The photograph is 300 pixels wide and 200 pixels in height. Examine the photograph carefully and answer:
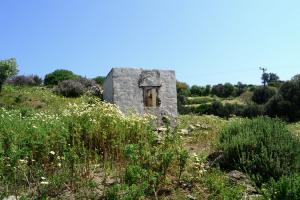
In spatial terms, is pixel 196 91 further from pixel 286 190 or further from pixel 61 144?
pixel 286 190

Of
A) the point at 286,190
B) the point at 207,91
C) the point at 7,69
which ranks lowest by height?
the point at 286,190

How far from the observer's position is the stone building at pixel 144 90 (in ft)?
41.2

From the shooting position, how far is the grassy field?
6.11m

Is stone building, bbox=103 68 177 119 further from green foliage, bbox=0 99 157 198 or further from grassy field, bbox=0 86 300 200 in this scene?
grassy field, bbox=0 86 300 200

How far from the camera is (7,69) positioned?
832 inches

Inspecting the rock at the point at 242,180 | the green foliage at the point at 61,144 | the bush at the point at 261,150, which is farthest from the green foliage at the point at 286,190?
the green foliage at the point at 61,144

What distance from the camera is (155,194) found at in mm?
5918

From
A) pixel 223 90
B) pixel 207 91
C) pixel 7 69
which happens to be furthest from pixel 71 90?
pixel 207 91

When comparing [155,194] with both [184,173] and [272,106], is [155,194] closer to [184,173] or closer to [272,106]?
[184,173]

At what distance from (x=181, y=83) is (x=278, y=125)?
34.5 metres

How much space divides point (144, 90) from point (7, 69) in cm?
1024

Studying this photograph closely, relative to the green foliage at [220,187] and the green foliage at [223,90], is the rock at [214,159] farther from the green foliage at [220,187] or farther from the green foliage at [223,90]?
the green foliage at [223,90]

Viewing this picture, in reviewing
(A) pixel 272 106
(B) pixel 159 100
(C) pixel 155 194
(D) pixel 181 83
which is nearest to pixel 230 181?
(C) pixel 155 194

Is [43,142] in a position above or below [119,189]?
above
